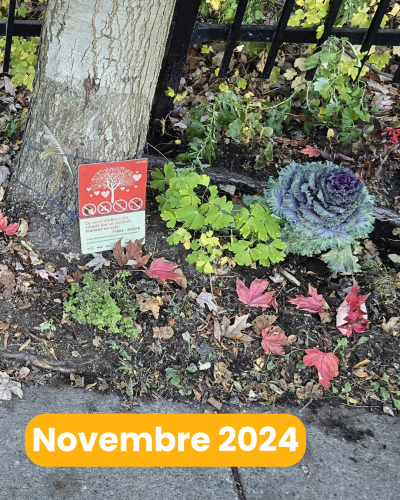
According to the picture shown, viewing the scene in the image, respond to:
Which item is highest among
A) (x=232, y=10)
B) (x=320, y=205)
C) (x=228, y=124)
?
(x=232, y=10)

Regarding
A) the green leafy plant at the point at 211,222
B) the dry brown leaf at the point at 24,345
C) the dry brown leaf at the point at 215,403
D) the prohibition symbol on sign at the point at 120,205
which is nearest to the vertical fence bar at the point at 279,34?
the green leafy plant at the point at 211,222

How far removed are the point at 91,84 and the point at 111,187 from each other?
48cm

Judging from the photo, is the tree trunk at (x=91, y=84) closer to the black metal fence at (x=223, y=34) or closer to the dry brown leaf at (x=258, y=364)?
the black metal fence at (x=223, y=34)

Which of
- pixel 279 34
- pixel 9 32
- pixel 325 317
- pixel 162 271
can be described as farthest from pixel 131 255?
pixel 279 34

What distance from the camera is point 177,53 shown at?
9.71 feet

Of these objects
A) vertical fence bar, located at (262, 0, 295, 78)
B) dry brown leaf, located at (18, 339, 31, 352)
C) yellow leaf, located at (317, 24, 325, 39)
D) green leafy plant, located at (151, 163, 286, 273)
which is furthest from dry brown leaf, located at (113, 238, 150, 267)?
yellow leaf, located at (317, 24, 325, 39)

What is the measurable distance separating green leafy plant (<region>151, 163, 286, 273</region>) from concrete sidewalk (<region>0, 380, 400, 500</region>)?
0.75 m

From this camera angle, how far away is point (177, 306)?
8.41ft

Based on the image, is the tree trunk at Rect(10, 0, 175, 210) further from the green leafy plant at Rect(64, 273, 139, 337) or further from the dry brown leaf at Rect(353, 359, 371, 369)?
the dry brown leaf at Rect(353, 359, 371, 369)

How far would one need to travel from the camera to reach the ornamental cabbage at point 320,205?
248 cm

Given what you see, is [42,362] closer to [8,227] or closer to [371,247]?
[8,227]

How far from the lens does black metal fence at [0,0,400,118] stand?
9.21ft

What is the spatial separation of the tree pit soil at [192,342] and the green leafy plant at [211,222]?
13cm

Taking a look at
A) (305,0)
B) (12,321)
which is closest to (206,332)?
(12,321)
